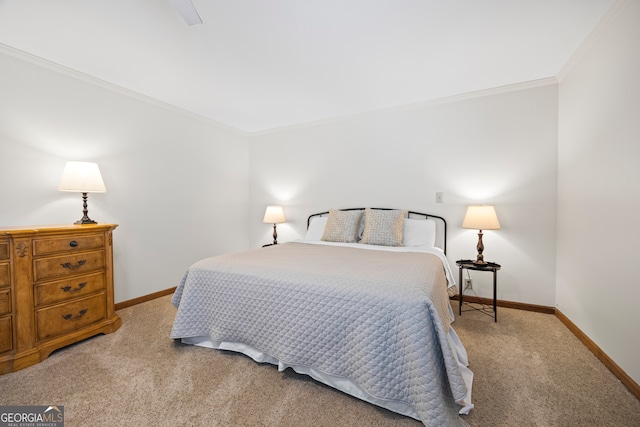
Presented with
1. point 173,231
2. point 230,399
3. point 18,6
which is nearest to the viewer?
point 230,399

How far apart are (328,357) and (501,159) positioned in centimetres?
277

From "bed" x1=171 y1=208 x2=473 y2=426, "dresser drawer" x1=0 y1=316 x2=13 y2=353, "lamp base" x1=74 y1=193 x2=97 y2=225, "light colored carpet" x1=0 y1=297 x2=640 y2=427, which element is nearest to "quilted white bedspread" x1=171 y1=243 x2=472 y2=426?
"bed" x1=171 y1=208 x2=473 y2=426

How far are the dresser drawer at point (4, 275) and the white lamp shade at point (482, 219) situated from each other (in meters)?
3.78

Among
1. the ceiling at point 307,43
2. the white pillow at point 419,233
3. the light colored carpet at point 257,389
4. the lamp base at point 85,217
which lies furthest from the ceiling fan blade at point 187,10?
the white pillow at point 419,233

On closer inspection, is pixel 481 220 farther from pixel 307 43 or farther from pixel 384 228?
pixel 307 43

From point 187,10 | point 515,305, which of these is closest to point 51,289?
point 187,10

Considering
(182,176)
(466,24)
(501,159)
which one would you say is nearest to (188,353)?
(182,176)

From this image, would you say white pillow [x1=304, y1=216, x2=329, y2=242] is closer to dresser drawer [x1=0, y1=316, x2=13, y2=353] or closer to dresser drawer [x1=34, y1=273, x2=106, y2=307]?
dresser drawer [x1=34, y1=273, x2=106, y2=307]

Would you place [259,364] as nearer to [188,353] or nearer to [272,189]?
[188,353]

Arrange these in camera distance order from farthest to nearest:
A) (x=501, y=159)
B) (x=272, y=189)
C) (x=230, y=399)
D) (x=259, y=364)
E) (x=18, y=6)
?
(x=272, y=189)
(x=501, y=159)
(x=259, y=364)
(x=18, y=6)
(x=230, y=399)

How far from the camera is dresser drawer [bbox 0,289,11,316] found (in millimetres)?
1730

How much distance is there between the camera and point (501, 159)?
2.84 m

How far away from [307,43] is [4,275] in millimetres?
2725

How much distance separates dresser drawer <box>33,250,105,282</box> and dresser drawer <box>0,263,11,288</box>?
4.9 inches
